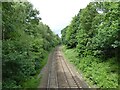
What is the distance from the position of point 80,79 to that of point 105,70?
9.33ft

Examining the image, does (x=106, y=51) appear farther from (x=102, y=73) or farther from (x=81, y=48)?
(x=81, y=48)

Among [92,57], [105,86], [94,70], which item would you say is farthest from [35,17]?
[105,86]

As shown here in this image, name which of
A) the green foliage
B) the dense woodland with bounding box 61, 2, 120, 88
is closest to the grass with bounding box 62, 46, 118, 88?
the dense woodland with bounding box 61, 2, 120, 88

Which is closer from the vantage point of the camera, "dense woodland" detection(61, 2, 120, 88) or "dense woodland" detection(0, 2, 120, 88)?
"dense woodland" detection(0, 2, 120, 88)

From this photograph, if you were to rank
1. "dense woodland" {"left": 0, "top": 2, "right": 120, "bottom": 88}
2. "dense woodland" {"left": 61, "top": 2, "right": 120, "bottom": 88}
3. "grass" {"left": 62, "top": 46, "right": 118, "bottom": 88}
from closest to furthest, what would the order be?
"dense woodland" {"left": 0, "top": 2, "right": 120, "bottom": 88} → "grass" {"left": 62, "top": 46, "right": 118, "bottom": 88} → "dense woodland" {"left": 61, "top": 2, "right": 120, "bottom": 88}

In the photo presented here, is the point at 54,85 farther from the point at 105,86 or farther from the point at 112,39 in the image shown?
the point at 112,39

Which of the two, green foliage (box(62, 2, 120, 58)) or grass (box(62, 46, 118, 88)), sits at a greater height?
green foliage (box(62, 2, 120, 58))

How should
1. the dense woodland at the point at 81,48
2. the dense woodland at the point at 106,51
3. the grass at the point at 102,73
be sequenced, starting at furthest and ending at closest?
the dense woodland at the point at 106,51, the grass at the point at 102,73, the dense woodland at the point at 81,48

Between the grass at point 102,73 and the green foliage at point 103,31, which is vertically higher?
the green foliage at point 103,31

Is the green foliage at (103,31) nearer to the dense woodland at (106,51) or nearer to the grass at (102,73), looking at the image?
the dense woodland at (106,51)

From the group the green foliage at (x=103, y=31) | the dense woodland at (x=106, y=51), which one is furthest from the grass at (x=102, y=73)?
the green foliage at (x=103, y=31)

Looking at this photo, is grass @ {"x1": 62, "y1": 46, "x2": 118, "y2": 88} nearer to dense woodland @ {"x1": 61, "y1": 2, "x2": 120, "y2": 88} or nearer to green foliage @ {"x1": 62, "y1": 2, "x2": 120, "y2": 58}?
dense woodland @ {"x1": 61, "y1": 2, "x2": 120, "y2": 88}

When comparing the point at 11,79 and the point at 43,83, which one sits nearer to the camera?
the point at 11,79

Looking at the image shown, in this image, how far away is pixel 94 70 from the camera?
84.6ft
